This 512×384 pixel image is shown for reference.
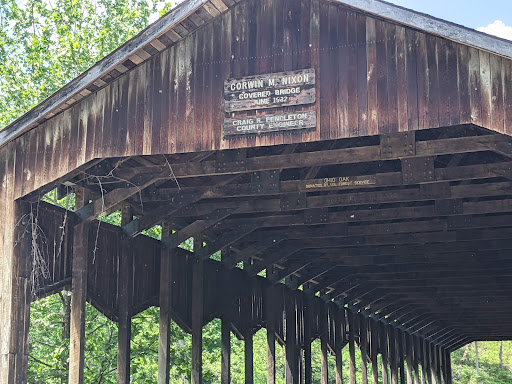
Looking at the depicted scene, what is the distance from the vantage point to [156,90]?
10906mm

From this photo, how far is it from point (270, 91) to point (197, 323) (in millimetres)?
7842

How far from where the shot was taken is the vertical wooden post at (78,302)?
12.9 m

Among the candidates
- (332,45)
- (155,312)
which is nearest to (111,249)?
(332,45)

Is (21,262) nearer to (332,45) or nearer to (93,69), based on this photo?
(93,69)

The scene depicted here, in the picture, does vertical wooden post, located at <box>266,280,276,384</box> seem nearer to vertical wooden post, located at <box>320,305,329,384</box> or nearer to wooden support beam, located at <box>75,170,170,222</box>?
vertical wooden post, located at <box>320,305,329,384</box>

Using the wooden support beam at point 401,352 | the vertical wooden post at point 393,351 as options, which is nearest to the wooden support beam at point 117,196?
the vertical wooden post at point 393,351

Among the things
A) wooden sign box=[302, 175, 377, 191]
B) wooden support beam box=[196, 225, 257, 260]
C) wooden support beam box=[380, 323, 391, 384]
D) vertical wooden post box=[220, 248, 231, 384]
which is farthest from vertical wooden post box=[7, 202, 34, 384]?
wooden support beam box=[380, 323, 391, 384]

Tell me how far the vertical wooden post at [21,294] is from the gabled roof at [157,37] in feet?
4.11

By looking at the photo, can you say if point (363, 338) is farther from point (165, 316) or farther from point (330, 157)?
point (330, 157)

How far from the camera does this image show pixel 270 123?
10.3m

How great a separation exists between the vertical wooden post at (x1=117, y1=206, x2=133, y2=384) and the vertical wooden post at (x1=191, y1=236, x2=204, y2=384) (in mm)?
2225

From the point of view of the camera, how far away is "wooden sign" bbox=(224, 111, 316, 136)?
33.1ft

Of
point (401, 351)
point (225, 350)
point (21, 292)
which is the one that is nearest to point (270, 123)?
point (21, 292)

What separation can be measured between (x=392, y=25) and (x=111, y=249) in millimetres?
7261
